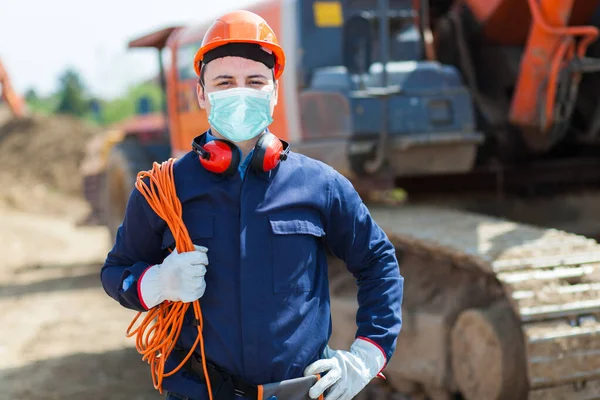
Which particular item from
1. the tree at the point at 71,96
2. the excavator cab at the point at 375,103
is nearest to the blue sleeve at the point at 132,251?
the excavator cab at the point at 375,103

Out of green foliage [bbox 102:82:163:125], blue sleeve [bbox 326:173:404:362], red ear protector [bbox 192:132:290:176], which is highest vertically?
red ear protector [bbox 192:132:290:176]

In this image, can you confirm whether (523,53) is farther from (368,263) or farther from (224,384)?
(224,384)

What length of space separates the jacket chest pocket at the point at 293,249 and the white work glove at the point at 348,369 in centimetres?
19

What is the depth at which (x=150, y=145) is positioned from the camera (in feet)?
27.6

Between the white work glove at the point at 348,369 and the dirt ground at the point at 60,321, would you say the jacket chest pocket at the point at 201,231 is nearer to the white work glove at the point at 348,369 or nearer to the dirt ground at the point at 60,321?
the white work glove at the point at 348,369

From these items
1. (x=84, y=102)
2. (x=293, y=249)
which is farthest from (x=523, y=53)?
(x=84, y=102)

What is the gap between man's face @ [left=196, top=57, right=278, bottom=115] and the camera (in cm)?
214

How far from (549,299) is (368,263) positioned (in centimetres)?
158

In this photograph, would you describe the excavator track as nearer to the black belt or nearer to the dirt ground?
the black belt

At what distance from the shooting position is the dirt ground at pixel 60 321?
5129 millimetres

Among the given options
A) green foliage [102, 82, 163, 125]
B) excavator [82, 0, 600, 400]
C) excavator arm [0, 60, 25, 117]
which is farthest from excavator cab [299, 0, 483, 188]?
green foliage [102, 82, 163, 125]

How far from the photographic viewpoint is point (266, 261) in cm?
207

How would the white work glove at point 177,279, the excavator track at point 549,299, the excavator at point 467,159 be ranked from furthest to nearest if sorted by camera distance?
the excavator at point 467,159
the excavator track at point 549,299
the white work glove at point 177,279

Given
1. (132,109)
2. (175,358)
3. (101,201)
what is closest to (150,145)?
(101,201)
